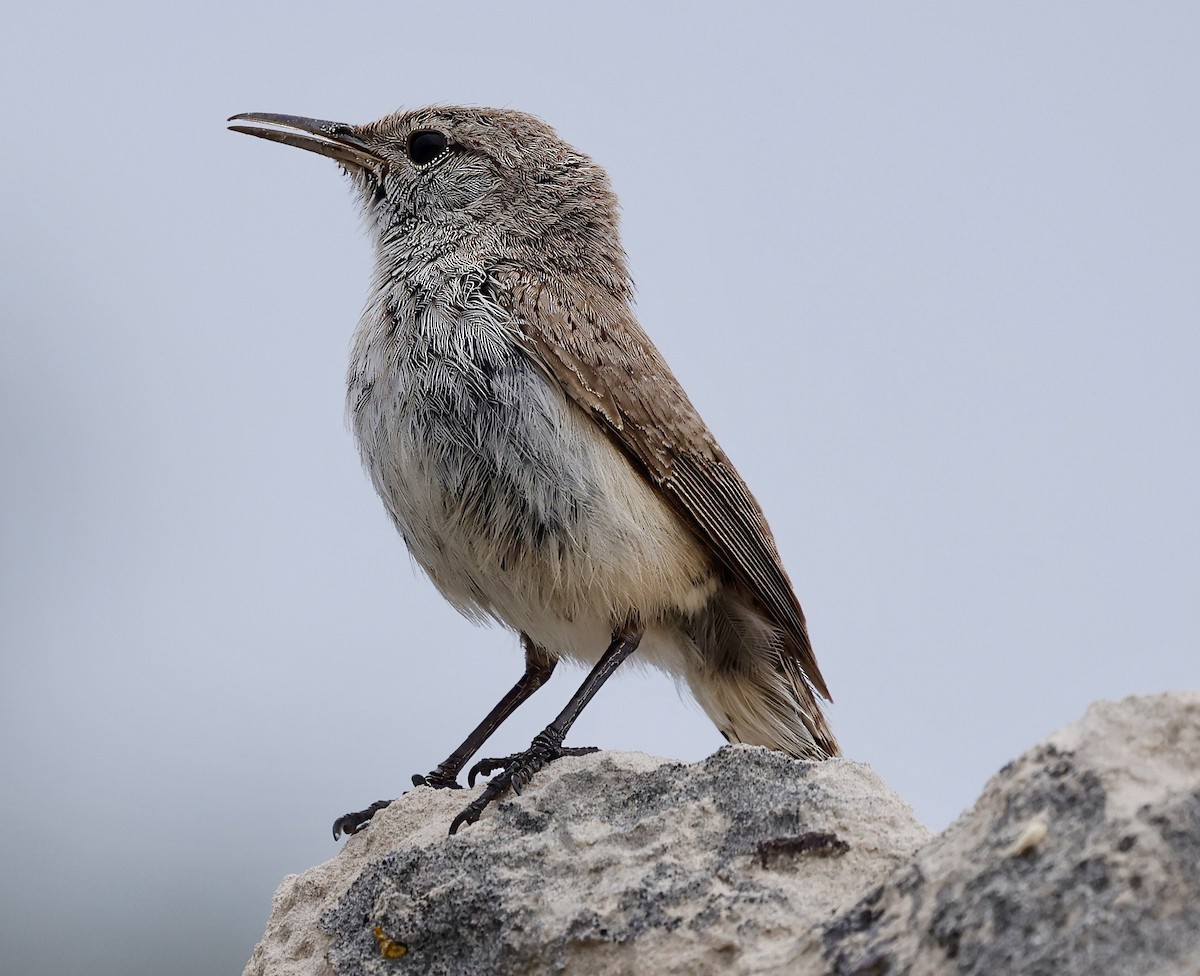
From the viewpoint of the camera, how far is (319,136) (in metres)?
5.57

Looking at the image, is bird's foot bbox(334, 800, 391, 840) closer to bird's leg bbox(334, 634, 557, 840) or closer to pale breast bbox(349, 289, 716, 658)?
bird's leg bbox(334, 634, 557, 840)

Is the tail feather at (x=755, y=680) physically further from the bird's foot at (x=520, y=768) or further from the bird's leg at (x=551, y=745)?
the bird's foot at (x=520, y=768)

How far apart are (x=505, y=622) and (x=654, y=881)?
1.96 meters

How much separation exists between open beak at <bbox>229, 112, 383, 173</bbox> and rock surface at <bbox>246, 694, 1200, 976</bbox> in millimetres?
2678

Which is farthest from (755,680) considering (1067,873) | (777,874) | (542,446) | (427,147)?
(1067,873)

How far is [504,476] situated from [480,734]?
107 centimetres

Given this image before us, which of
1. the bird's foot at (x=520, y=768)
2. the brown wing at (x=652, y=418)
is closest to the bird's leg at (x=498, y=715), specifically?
the bird's foot at (x=520, y=768)

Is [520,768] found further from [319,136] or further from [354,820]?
[319,136]

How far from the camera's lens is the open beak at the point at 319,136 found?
5465mm

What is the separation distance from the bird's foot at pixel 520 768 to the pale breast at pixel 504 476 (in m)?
0.59

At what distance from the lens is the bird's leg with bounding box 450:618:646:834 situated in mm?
3863

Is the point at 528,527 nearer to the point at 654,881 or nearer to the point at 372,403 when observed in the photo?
the point at 372,403

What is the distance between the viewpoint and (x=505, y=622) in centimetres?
491

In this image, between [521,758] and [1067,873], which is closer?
[1067,873]
